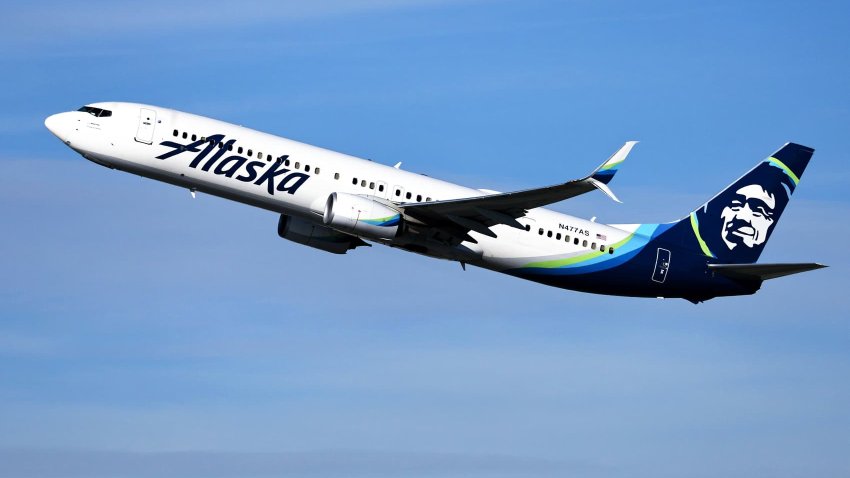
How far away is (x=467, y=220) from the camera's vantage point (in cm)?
5406

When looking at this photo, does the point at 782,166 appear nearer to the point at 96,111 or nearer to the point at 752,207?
the point at 752,207

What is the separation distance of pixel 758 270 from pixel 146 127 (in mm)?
27583

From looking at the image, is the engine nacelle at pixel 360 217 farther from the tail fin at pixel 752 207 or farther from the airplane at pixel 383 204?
the tail fin at pixel 752 207

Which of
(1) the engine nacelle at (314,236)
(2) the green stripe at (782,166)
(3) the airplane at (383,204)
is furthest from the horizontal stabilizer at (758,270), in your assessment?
(1) the engine nacelle at (314,236)

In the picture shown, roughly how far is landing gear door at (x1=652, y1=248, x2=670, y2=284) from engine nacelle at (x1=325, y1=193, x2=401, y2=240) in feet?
44.2

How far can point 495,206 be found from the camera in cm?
5281

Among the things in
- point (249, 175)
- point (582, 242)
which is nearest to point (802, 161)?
point (582, 242)

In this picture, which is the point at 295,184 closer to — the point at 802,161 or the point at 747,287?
the point at 747,287

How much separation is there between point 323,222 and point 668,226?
1755 centimetres

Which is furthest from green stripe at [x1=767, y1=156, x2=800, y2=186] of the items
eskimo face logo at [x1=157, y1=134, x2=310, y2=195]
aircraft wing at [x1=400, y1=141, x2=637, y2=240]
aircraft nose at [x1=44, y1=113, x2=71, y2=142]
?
aircraft nose at [x1=44, y1=113, x2=71, y2=142]

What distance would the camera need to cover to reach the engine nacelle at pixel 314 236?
5838cm

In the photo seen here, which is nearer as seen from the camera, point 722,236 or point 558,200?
point 558,200

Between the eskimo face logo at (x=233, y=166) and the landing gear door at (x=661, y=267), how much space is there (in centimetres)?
1756

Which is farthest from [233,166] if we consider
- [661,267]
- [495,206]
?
[661,267]
